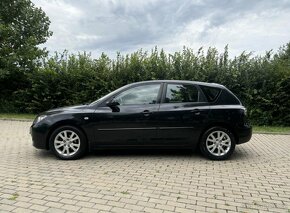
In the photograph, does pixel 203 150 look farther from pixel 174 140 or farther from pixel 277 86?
pixel 277 86

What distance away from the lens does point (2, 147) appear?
8148mm

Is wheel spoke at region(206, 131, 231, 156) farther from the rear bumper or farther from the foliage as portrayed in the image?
the foliage

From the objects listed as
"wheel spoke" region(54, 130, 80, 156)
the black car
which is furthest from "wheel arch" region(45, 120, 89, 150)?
"wheel spoke" region(54, 130, 80, 156)

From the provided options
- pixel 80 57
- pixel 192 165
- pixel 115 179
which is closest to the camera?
pixel 115 179

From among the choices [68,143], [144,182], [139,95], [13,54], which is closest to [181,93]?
[139,95]

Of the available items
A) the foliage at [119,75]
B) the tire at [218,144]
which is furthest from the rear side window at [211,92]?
the foliage at [119,75]

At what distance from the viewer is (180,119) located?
6.82 metres

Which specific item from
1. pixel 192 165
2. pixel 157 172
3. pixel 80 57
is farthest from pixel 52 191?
pixel 80 57

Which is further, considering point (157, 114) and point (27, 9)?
point (27, 9)

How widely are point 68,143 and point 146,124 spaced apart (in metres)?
1.65

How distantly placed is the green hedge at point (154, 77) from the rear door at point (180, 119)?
628cm

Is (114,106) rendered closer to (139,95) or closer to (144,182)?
(139,95)

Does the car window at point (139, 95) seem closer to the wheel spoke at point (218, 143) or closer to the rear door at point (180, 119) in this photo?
the rear door at point (180, 119)

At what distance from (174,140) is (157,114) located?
2.15 ft
